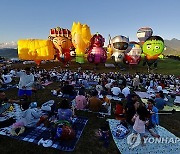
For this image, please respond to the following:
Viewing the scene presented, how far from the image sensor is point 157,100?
1060 cm

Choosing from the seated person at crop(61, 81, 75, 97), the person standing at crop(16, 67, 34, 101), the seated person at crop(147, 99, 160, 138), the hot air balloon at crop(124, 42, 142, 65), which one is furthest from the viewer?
the hot air balloon at crop(124, 42, 142, 65)

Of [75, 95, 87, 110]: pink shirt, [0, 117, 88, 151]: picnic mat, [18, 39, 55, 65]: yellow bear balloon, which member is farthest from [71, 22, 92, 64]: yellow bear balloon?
[0, 117, 88, 151]: picnic mat

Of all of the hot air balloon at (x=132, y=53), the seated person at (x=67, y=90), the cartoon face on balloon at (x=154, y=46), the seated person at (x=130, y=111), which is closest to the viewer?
the seated person at (x=130, y=111)

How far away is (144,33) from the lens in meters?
40.9

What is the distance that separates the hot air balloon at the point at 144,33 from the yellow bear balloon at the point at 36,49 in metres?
19.0

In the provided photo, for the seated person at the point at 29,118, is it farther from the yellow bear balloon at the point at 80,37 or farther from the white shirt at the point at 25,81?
the yellow bear balloon at the point at 80,37

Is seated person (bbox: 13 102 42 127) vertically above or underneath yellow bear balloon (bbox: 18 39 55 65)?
underneath

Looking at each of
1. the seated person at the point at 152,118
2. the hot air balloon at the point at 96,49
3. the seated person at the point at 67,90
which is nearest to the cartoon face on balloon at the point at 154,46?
the hot air balloon at the point at 96,49

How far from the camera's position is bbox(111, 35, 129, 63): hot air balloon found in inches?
1236

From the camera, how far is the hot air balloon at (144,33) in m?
40.8

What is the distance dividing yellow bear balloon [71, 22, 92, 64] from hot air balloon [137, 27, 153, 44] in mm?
13501

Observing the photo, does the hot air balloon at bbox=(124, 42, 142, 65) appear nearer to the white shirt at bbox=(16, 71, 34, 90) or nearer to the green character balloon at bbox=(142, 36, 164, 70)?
the green character balloon at bbox=(142, 36, 164, 70)

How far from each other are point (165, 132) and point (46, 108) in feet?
17.4

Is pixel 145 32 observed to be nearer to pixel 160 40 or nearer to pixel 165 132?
pixel 160 40
